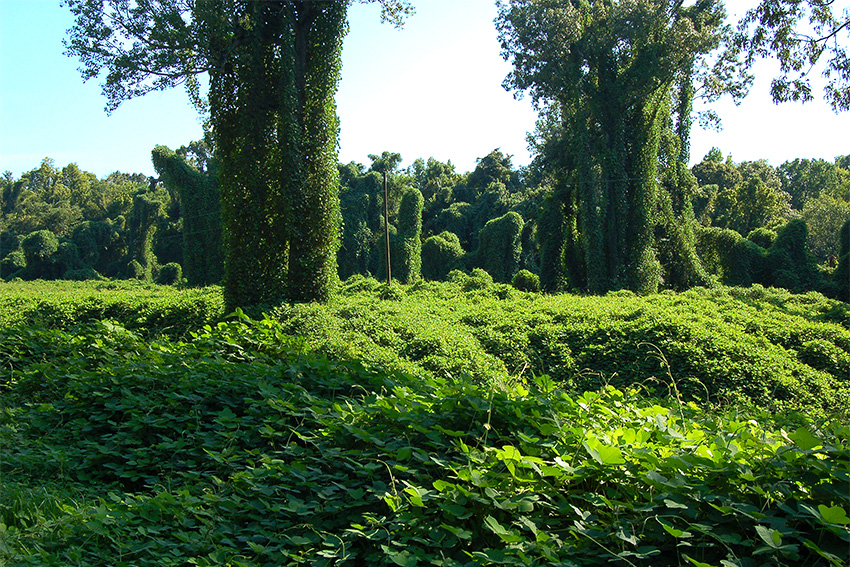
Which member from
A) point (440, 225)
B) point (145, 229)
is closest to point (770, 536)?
point (440, 225)

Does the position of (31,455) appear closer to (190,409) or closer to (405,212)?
(190,409)

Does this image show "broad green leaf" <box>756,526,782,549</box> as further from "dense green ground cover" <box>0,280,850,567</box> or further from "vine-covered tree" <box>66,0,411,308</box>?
"vine-covered tree" <box>66,0,411,308</box>

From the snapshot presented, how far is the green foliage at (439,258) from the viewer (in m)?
32.2

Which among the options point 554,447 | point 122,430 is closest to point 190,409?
point 122,430

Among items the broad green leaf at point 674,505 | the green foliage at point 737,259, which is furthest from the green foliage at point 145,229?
the broad green leaf at point 674,505

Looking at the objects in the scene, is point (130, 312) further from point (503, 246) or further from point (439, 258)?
point (439, 258)

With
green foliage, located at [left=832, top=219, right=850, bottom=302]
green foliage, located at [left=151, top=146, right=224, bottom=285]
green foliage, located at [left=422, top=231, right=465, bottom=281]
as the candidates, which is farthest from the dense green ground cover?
green foliage, located at [left=422, top=231, right=465, bottom=281]

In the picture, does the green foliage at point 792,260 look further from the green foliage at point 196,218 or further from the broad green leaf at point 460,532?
the green foliage at point 196,218

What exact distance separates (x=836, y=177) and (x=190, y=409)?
1736 inches

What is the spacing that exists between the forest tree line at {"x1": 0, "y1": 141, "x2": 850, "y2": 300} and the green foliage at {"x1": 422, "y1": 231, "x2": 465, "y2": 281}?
80 mm

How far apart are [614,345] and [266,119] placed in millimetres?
6674

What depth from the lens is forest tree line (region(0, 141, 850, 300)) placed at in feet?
67.2

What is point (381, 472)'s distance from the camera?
2592 mm

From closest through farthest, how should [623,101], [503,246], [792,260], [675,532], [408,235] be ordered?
[675,532] < [623,101] < [792,260] < [408,235] < [503,246]
